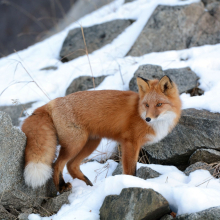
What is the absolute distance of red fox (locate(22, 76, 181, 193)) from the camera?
2.68m

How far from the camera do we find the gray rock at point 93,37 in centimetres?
670

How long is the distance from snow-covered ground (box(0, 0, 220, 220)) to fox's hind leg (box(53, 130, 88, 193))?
0.21 metres

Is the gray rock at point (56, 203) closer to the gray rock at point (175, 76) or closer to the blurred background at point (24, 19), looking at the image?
the gray rock at point (175, 76)

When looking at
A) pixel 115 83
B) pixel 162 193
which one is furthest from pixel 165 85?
pixel 115 83

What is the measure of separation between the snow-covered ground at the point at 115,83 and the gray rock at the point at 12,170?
0.97 ft

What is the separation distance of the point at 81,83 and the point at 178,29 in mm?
2965

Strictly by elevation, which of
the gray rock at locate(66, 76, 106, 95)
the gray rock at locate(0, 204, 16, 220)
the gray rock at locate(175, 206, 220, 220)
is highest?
the gray rock at locate(175, 206, 220, 220)

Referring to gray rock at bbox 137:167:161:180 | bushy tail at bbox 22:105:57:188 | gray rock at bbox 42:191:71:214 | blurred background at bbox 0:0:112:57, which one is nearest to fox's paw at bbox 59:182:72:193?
gray rock at bbox 42:191:71:214

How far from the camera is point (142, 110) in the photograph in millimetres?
2840

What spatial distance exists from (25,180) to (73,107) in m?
1.01

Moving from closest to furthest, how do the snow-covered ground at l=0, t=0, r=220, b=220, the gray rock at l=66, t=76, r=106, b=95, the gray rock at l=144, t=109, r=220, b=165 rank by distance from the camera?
the snow-covered ground at l=0, t=0, r=220, b=220 → the gray rock at l=144, t=109, r=220, b=165 → the gray rock at l=66, t=76, r=106, b=95

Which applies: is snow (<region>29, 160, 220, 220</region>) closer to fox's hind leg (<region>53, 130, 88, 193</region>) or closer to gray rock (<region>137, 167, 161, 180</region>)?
gray rock (<region>137, 167, 161, 180</region>)

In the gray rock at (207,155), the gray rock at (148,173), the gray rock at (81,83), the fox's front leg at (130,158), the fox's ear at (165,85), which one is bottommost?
the gray rock at (207,155)

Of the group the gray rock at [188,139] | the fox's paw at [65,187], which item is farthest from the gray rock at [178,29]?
the fox's paw at [65,187]
